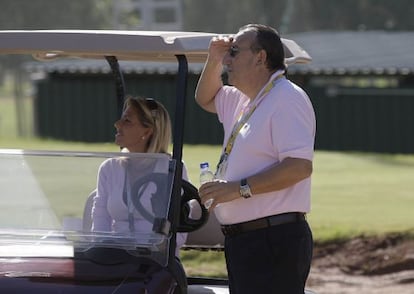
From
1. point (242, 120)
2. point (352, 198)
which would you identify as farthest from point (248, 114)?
point (352, 198)

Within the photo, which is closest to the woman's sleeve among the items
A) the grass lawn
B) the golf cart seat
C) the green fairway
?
the golf cart seat

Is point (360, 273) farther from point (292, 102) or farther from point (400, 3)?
point (400, 3)

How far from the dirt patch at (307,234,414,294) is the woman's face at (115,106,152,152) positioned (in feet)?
11.2

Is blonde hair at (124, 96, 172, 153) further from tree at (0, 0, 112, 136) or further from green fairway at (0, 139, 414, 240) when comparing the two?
tree at (0, 0, 112, 136)

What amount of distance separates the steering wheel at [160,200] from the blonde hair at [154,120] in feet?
1.79

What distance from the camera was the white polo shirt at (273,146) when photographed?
407cm

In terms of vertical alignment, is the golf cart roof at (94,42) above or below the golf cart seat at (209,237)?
above

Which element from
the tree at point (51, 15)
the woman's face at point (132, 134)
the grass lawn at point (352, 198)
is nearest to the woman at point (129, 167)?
the woman's face at point (132, 134)

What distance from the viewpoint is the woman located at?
438 cm

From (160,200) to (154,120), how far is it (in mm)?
829

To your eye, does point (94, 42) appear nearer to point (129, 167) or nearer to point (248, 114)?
point (129, 167)

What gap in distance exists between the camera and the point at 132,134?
504 cm

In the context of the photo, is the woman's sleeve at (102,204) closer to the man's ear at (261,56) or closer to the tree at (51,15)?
the man's ear at (261,56)

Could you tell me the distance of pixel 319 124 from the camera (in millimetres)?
27312
